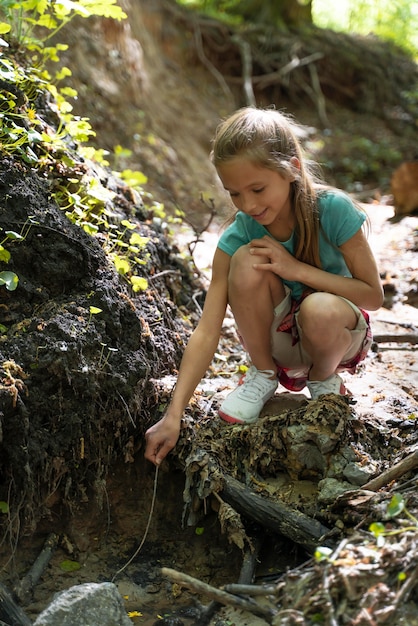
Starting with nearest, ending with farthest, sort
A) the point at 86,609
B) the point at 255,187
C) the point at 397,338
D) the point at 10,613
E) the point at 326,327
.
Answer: the point at 86,609 < the point at 10,613 < the point at 255,187 < the point at 326,327 < the point at 397,338

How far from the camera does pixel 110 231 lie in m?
3.29

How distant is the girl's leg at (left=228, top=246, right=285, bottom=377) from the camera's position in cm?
274

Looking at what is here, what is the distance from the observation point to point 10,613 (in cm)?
228

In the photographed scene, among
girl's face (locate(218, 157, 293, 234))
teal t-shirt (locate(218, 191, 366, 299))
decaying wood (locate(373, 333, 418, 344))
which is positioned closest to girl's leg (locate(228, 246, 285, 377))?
teal t-shirt (locate(218, 191, 366, 299))

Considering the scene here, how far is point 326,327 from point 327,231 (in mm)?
423

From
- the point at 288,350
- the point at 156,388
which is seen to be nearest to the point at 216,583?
the point at 156,388

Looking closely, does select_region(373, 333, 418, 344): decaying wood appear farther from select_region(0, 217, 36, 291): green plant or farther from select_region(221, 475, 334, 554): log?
select_region(0, 217, 36, 291): green plant

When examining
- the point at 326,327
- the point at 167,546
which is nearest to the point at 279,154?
the point at 326,327

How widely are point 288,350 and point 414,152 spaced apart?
23.6 feet

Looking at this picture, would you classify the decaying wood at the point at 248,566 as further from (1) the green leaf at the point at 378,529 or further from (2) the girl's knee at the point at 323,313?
(2) the girl's knee at the point at 323,313

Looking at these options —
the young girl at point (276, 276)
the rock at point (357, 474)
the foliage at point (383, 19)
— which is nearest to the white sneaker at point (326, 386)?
the young girl at point (276, 276)

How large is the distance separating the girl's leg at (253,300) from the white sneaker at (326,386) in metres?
0.25

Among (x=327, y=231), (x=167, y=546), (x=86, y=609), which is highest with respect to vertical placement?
(x=327, y=231)

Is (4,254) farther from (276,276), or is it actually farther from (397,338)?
(397,338)
